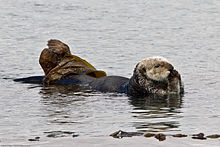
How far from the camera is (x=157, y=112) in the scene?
6.52 m

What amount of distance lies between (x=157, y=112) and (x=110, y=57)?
5.58 m

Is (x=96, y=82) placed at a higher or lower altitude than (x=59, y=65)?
lower

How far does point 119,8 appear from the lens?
20.7 meters

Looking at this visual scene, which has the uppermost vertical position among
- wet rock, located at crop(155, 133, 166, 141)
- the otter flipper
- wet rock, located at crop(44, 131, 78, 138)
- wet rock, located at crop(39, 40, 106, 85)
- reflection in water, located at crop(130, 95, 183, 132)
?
wet rock, located at crop(39, 40, 106, 85)

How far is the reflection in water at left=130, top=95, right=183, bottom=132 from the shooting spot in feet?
18.2

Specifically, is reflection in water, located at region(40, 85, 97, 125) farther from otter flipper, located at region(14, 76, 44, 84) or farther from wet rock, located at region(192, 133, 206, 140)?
wet rock, located at region(192, 133, 206, 140)

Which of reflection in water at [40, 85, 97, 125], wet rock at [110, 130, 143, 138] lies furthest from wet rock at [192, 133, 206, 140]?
reflection in water at [40, 85, 97, 125]

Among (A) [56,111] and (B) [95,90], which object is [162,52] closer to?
(B) [95,90]

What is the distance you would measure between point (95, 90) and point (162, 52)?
4.54 m

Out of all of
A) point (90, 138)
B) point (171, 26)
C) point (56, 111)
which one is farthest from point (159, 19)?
point (90, 138)

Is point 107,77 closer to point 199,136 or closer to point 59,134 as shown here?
point 59,134

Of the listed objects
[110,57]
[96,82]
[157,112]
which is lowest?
[157,112]

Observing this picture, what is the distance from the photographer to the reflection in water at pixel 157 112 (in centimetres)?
555

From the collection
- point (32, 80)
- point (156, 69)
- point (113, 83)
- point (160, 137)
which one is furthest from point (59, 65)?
point (160, 137)
